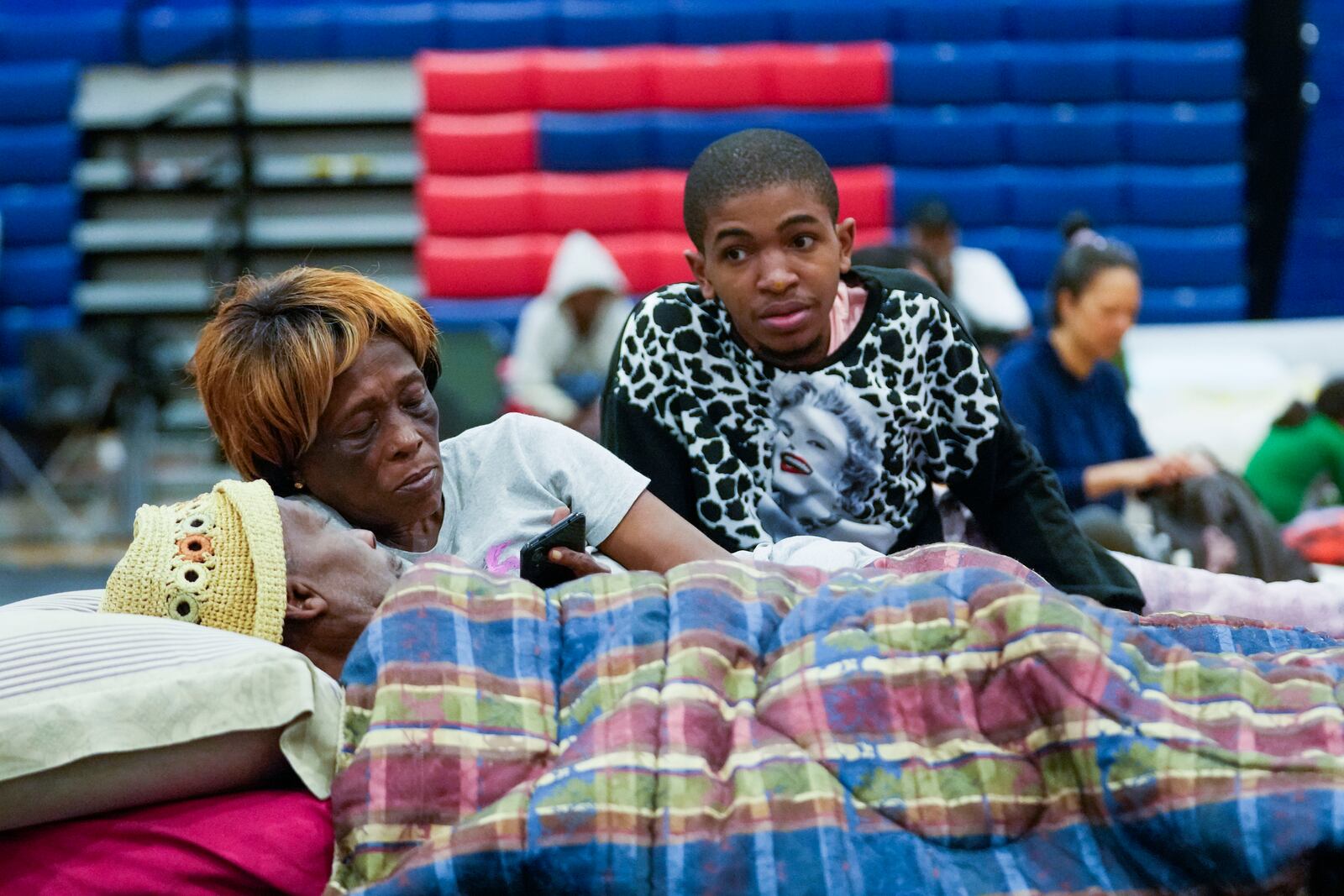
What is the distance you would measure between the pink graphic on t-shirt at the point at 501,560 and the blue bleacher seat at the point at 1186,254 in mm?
5405

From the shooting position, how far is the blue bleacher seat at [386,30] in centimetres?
686

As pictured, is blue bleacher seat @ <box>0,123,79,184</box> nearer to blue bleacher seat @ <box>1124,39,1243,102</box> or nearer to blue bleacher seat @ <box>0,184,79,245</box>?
blue bleacher seat @ <box>0,184,79,245</box>

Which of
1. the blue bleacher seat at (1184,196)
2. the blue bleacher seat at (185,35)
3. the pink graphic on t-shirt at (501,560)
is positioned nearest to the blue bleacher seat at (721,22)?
the blue bleacher seat at (1184,196)

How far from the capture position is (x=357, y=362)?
169 centimetres

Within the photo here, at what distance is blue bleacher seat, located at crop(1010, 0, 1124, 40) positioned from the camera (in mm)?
6766

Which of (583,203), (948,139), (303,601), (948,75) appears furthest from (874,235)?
(303,601)

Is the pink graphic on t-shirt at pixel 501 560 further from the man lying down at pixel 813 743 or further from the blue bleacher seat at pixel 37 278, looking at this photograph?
the blue bleacher seat at pixel 37 278

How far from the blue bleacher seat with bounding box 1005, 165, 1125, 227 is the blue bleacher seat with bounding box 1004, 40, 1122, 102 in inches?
15.3

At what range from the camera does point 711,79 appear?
6691 mm

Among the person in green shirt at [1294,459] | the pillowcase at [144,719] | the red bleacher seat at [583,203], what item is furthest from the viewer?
the red bleacher seat at [583,203]

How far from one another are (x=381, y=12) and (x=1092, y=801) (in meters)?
6.33

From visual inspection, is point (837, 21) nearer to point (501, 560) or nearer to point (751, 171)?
point (751, 171)

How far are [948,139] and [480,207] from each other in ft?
6.97

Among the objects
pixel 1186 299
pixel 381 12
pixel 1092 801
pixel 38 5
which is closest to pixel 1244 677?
pixel 1092 801
